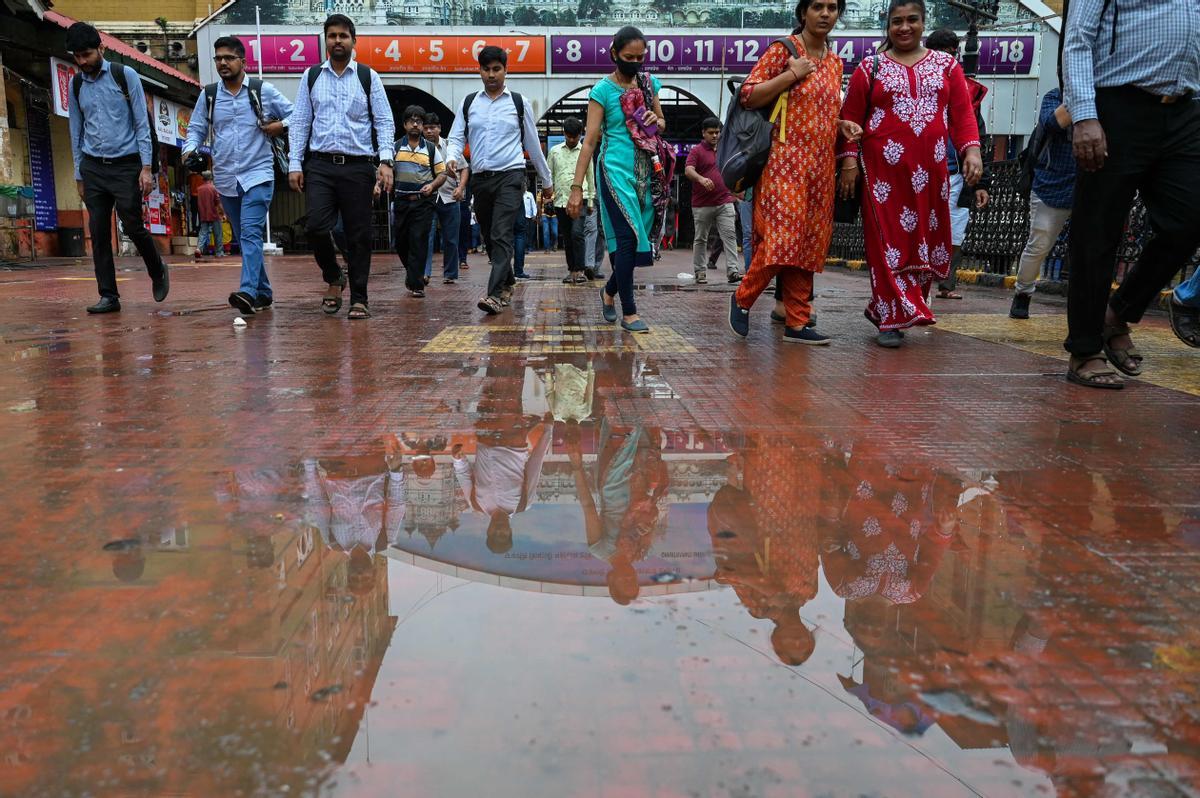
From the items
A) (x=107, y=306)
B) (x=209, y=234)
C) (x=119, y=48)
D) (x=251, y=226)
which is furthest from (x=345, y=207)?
(x=209, y=234)

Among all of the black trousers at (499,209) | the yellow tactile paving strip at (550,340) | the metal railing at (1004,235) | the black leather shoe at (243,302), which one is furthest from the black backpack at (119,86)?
the metal railing at (1004,235)

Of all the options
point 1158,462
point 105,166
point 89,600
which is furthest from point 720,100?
point 89,600

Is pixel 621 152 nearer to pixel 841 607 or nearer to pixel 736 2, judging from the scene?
pixel 841 607

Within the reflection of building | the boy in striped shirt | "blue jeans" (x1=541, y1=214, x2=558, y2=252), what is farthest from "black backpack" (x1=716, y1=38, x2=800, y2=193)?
"blue jeans" (x1=541, y1=214, x2=558, y2=252)

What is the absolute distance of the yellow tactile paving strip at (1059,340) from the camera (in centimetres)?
450

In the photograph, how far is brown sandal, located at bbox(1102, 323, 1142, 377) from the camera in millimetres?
4488

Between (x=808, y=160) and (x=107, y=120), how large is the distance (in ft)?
16.2

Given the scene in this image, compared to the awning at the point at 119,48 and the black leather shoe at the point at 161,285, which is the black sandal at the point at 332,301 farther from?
the awning at the point at 119,48

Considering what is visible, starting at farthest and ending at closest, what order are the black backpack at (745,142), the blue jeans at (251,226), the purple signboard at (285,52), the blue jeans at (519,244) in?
1. the purple signboard at (285,52)
2. the blue jeans at (519,244)
3. the blue jeans at (251,226)
4. the black backpack at (745,142)

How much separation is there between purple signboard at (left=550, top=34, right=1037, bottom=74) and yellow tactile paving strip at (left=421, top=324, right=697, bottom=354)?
55.5 feet

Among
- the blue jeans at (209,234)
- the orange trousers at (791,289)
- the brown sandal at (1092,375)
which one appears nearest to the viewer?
the brown sandal at (1092,375)

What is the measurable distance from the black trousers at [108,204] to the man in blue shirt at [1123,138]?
6091 mm

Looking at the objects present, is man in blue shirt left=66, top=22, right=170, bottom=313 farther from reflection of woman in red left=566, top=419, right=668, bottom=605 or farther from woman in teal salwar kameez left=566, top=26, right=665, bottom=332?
reflection of woman in red left=566, top=419, right=668, bottom=605

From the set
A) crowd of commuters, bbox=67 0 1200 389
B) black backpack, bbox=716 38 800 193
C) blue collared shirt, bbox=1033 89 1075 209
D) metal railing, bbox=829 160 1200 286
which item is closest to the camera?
crowd of commuters, bbox=67 0 1200 389
